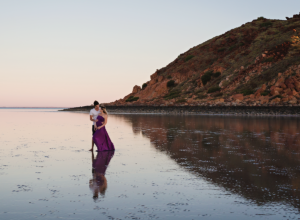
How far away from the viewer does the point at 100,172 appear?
869 cm

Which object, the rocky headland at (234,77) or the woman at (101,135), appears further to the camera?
the rocky headland at (234,77)

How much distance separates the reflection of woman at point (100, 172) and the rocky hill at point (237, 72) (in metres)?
49.9

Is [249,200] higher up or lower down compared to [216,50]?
lower down

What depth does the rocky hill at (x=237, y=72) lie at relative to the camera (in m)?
63.3

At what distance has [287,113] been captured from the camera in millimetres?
50344

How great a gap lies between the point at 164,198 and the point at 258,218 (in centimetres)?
181

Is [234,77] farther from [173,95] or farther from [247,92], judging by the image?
[173,95]

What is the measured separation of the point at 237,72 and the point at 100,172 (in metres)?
77.4

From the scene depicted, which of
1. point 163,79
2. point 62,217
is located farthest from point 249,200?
point 163,79

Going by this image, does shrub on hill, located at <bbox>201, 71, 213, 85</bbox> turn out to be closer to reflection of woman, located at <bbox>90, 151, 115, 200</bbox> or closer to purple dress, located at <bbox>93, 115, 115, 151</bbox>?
purple dress, located at <bbox>93, 115, 115, 151</bbox>

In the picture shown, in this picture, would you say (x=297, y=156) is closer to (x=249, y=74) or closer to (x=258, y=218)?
(x=258, y=218)

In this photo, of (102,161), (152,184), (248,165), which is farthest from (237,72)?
(152,184)

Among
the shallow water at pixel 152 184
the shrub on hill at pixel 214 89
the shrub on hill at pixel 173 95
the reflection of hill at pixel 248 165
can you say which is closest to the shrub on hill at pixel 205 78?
the shrub on hill at pixel 214 89

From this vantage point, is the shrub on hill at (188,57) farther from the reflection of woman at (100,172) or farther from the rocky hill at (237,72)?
the reflection of woman at (100,172)
